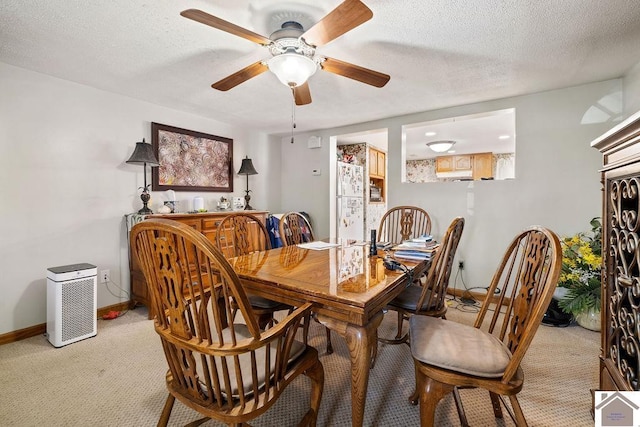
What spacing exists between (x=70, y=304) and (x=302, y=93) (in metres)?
2.41

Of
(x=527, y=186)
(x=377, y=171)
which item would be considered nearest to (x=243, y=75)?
(x=527, y=186)

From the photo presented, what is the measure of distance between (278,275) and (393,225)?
2366mm

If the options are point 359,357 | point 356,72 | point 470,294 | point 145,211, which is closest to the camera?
point 359,357

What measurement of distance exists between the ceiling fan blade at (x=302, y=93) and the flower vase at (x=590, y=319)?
112 inches

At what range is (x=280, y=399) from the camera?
5.10 ft

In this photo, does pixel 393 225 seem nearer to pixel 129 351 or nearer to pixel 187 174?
pixel 187 174

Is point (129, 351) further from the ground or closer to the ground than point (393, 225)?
closer to the ground

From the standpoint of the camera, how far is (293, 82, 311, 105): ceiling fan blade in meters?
2.07

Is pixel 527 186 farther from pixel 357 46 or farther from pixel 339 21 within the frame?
pixel 339 21

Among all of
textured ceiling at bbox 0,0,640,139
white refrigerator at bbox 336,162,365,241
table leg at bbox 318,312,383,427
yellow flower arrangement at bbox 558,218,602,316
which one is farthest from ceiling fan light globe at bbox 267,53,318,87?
white refrigerator at bbox 336,162,365,241

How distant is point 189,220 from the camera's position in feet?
9.29

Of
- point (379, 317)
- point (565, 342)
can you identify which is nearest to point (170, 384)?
point (379, 317)

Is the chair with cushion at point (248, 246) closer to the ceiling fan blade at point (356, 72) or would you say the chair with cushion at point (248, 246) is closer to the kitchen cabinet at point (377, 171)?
the ceiling fan blade at point (356, 72)

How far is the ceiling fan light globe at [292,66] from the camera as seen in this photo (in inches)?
64.1
